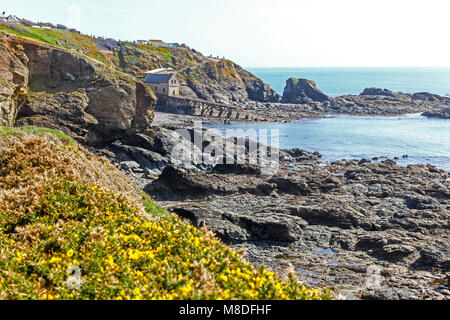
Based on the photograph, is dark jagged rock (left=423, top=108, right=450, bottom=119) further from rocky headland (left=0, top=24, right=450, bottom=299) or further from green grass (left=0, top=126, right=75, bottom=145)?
green grass (left=0, top=126, right=75, bottom=145)

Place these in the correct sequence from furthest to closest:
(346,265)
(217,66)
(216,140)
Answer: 1. (217,66)
2. (216,140)
3. (346,265)

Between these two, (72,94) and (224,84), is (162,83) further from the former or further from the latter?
(72,94)

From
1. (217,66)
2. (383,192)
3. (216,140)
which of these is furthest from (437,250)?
(217,66)

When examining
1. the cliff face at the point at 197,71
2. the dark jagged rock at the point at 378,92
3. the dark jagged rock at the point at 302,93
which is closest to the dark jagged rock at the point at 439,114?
the dark jagged rock at the point at 378,92

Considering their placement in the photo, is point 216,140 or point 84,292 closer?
point 84,292

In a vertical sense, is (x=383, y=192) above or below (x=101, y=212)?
below

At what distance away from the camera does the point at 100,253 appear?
272 inches

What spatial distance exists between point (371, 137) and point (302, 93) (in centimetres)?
5349

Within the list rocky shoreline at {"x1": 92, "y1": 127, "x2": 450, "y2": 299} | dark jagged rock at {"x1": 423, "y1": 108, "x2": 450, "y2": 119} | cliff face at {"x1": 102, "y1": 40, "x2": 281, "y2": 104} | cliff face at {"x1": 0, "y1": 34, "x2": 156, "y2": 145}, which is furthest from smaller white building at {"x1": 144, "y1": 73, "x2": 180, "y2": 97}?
dark jagged rock at {"x1": 423, "y1": 108, "x2": 450, "y2": 119}

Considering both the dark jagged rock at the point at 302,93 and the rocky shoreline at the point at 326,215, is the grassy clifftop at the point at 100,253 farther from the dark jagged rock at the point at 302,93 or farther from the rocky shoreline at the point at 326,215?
the dark jagged rock at the point at 302,93

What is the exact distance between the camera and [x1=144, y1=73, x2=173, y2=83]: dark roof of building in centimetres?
8875

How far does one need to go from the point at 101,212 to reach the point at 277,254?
13915 millimetres

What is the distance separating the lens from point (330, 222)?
86.3 feet
